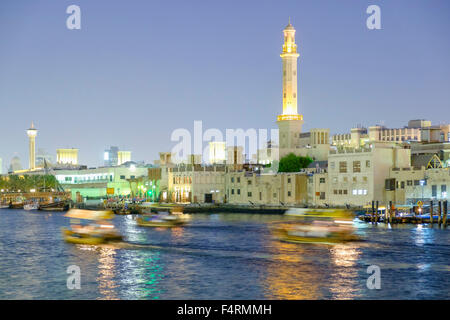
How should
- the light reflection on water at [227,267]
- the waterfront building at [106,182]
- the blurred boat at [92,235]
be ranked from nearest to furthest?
the light reflection on water at [227,267]
the blurred boat at [92,235]
the waterfront building at [106,182]

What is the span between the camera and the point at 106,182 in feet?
522

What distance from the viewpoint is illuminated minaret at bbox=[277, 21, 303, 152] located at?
5342 inches

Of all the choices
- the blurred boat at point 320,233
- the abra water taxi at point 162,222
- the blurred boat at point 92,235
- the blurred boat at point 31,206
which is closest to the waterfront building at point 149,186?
the blurred boat at point 31,206

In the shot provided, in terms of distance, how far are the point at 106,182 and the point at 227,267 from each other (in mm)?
117151

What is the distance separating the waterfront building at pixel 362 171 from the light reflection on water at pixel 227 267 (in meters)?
26.5

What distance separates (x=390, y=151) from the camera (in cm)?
9575

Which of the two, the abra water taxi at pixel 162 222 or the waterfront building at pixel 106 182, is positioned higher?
the waterfront building at pixel 106 182

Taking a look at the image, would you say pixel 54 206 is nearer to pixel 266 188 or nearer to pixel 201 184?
pixel 201 184

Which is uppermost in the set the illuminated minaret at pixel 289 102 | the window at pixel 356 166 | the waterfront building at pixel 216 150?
the illuminated minaret at pixel 289 102

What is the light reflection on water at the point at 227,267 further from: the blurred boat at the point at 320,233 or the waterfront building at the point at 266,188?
the waterfront building at the point at 266,188

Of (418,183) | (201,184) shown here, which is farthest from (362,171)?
(201,184)

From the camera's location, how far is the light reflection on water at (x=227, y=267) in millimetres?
37031

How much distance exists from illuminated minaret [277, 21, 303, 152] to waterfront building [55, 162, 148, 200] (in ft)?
112

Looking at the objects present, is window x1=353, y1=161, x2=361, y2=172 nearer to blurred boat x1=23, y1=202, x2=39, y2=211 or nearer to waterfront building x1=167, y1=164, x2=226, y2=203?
waterfront building x1=167, y1=164, x2=226, y2=203
